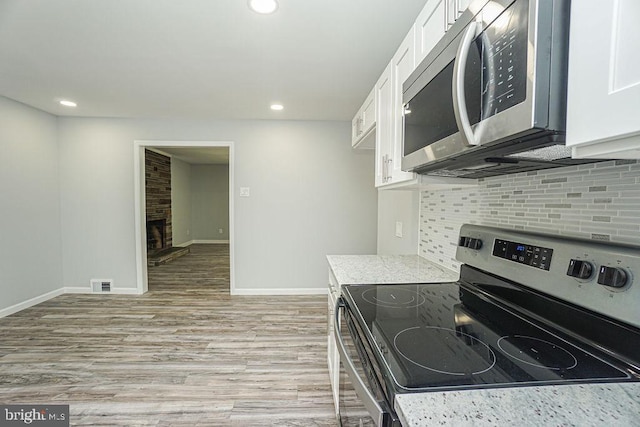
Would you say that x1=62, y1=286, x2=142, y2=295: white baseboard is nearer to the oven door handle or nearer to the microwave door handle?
the oven door handle

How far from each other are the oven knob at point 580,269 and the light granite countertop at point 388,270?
2.29 ft

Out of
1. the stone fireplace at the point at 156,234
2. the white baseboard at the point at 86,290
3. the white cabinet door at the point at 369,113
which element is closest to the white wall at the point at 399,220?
the white cabinet door at the point at 369,113

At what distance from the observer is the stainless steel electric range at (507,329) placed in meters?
0.65

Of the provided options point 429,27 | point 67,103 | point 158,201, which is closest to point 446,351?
point 429,27


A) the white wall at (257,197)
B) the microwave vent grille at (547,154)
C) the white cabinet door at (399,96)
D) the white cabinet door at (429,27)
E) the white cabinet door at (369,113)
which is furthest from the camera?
the white wall at (257,197)

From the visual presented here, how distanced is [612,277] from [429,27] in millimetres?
1032

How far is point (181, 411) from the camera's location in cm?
169

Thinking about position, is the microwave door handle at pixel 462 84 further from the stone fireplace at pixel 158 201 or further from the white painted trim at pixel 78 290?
the stone fireplace at pixel 158 201

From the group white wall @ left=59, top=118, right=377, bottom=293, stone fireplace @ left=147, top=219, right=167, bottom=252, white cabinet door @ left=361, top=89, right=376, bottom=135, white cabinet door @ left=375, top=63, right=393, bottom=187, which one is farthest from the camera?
stone fireplace @ left=147, top=219, right=167, bottom=252

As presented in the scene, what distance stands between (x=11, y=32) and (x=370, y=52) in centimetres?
227

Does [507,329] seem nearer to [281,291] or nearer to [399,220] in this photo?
[399,220]

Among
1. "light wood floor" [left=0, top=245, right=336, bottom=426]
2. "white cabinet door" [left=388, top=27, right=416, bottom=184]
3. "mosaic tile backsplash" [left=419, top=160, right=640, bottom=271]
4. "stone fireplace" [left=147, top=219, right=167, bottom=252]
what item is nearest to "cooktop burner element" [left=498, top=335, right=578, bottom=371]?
"mosaic tile backsplash" [left=419, top=160, right=640, bottom=271]

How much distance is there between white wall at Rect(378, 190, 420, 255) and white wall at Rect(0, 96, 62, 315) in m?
3.84

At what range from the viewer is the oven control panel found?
0.67m
